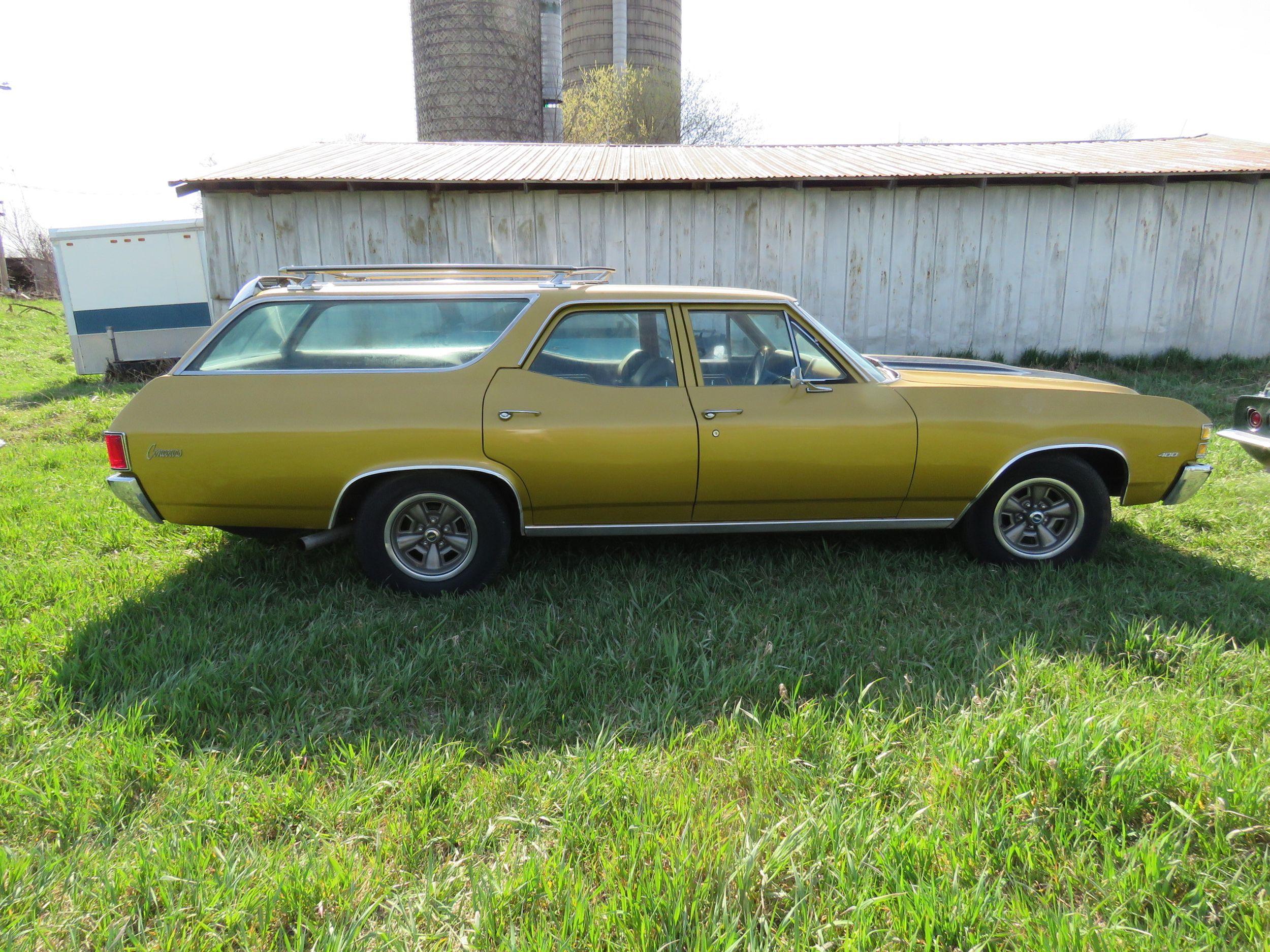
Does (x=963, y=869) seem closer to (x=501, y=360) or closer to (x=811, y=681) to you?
(x=811, y=681)

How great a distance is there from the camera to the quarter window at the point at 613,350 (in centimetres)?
406

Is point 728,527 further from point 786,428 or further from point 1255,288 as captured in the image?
point 1255,288

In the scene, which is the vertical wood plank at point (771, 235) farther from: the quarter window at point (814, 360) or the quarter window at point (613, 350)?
the quarter window at point (613, 350)

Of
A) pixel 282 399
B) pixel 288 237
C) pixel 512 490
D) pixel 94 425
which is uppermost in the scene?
pixel 288 237

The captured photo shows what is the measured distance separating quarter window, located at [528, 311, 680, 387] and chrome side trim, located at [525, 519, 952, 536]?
74cm

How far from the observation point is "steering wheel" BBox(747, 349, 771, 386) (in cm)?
416

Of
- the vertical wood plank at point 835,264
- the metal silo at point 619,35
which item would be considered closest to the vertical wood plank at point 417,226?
the vertical wood plank at point 835,264

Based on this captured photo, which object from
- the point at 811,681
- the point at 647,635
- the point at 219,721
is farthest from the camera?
the point at 647,635

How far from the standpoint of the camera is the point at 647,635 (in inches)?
142

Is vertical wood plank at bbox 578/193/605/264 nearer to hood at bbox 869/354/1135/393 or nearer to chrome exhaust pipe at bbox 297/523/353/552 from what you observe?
hood at bbox 869/354/1135/393

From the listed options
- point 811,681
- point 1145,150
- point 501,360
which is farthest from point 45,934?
point 1145,150

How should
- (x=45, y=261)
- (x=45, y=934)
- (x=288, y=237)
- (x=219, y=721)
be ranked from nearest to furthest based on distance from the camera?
(x=45, y=934) < (x=219, y=721) < (x=288, y=237) < (x=45, y=261)

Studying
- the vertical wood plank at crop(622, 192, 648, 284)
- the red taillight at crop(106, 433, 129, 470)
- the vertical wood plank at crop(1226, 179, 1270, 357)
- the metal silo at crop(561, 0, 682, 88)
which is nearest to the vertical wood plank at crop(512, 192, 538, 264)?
the vertical wood plank at crop(622, 192, 648, 284)

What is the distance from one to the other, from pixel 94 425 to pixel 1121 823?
968 cm
